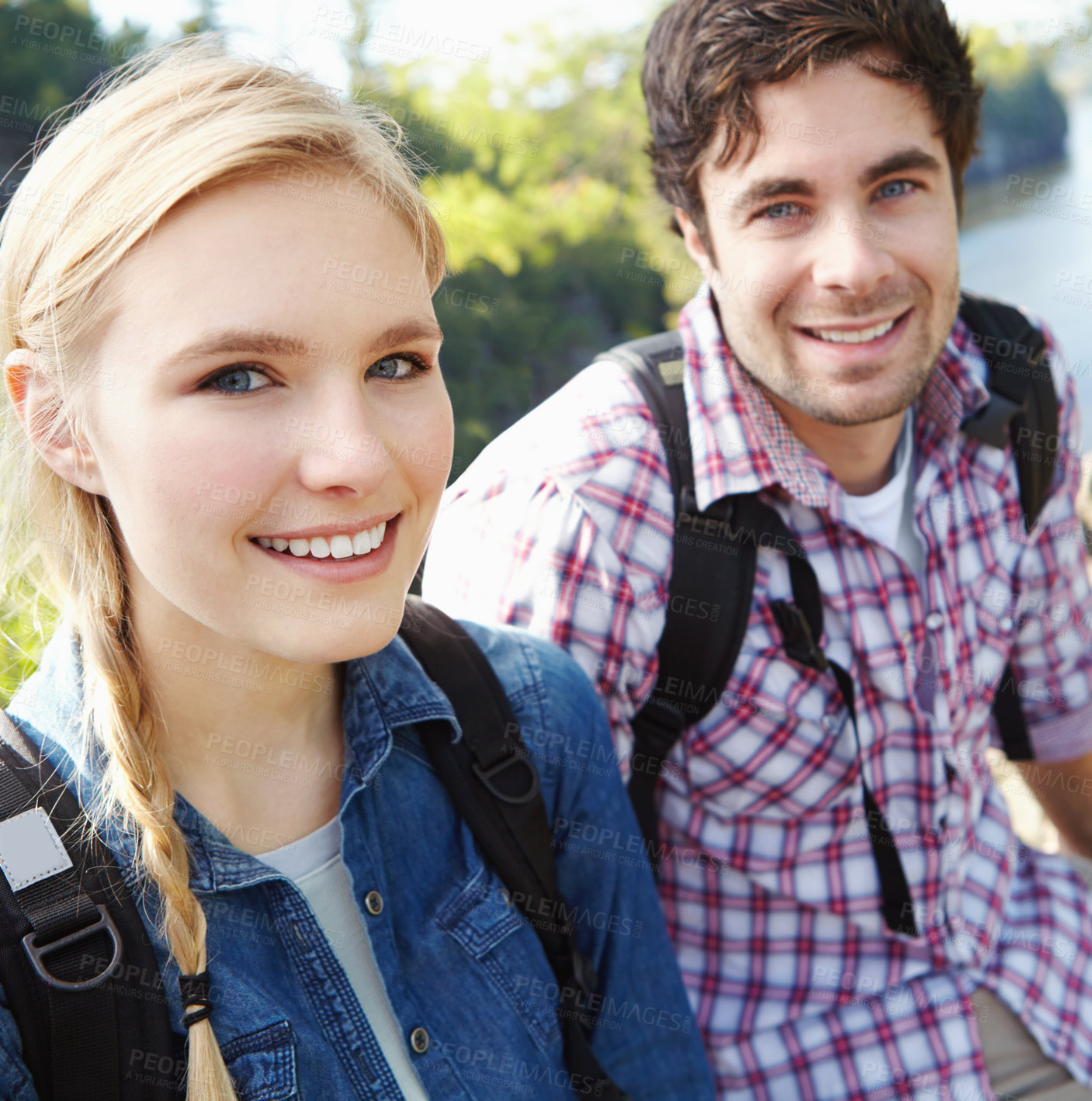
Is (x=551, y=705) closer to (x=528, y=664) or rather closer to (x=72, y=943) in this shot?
(x=528, y=664)

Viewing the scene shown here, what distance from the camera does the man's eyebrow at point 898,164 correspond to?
6.37 ft

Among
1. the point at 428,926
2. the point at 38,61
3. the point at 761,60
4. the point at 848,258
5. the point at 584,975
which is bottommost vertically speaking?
the point at 584,975

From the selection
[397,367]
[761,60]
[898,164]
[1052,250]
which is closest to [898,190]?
[898,164]

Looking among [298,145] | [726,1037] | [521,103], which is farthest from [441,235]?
[521,103]

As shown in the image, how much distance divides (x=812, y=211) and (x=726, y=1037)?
170cm

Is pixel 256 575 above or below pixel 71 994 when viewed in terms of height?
above

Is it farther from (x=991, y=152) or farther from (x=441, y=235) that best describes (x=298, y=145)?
(x=991, y=152)

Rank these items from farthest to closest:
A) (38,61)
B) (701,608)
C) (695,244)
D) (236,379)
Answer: (38,61)
(695,244)
(701,608)
(236,379)

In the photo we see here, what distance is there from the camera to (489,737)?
58.9 inches

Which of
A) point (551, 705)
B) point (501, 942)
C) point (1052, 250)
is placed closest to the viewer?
point (501, 942)

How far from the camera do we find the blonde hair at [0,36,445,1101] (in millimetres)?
1136

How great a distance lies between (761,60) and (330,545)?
1378mm

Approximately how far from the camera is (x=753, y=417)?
198cm

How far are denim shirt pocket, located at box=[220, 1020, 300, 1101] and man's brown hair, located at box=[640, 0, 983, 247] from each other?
1.77 meters
